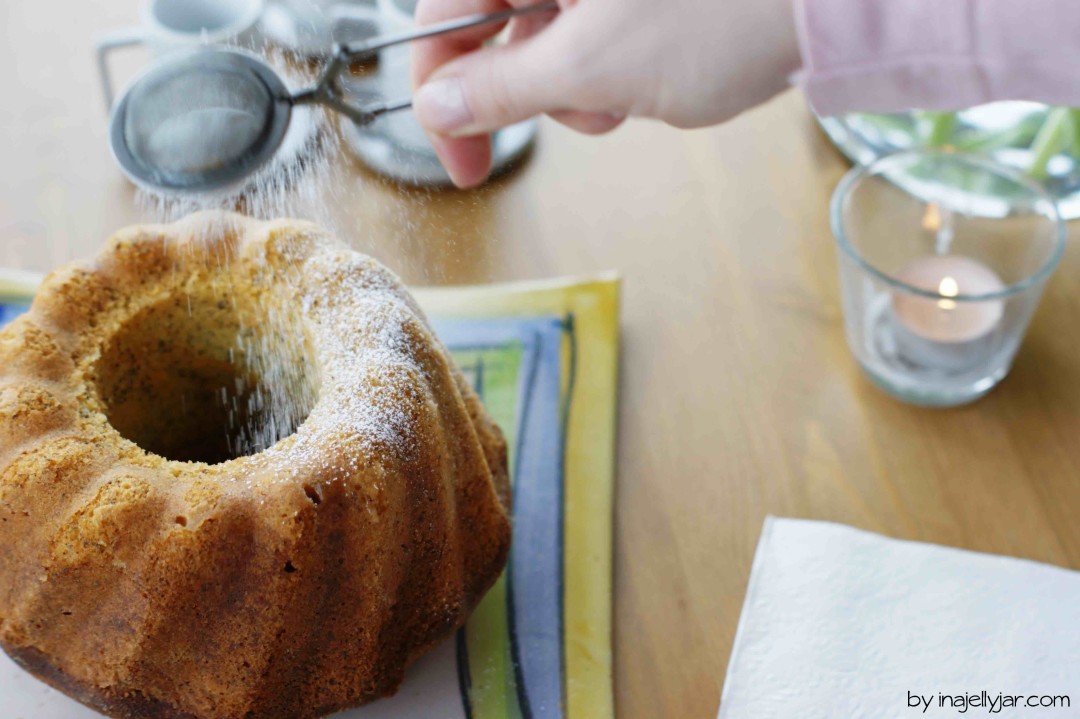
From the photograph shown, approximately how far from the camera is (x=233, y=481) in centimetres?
65

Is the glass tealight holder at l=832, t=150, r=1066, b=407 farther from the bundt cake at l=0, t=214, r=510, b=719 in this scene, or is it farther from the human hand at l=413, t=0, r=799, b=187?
the bundt cake at l=0, t=214, r=510, b=719

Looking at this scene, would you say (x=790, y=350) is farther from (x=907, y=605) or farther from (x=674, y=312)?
(x=907, y=605)

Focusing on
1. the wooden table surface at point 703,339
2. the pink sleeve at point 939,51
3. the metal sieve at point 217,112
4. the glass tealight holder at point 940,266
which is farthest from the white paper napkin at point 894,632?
the metal sieve at point 217,112

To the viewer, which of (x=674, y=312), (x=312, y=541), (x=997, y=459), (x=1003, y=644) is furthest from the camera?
(x=674, y=312)

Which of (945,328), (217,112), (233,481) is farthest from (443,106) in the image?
(945,328)

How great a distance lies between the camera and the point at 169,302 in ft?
2.43

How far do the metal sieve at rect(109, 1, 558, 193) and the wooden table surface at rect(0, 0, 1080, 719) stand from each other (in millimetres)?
74

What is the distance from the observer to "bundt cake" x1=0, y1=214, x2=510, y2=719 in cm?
65

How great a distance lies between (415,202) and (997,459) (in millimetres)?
490

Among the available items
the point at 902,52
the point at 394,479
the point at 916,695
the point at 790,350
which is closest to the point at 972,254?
the point at 790,350

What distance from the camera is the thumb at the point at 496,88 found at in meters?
0.71

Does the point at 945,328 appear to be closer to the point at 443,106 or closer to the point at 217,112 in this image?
the point at 443,106

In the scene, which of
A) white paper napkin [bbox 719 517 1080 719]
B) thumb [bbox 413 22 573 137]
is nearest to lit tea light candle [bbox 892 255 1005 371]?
white paper napkin [bbox 719 517 1080 719]

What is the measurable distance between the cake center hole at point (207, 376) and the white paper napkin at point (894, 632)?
346mm
